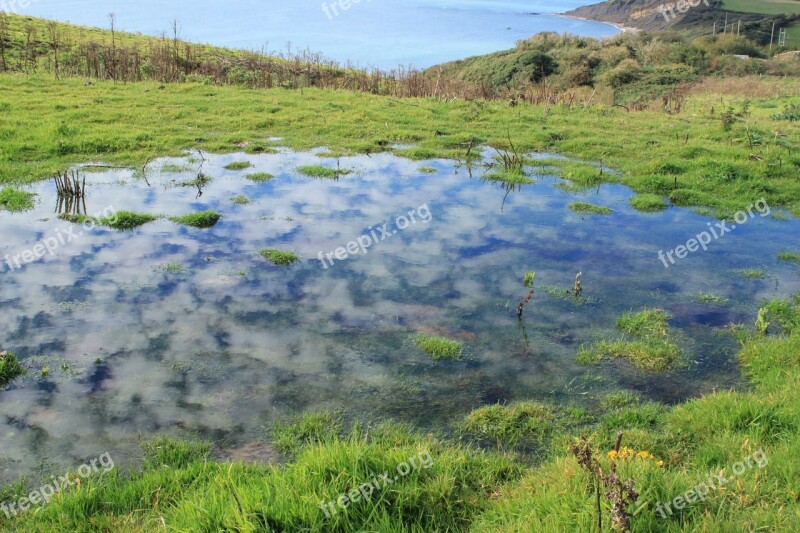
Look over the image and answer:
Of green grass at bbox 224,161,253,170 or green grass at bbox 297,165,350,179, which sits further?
green grass at bbox 224,161,253,170

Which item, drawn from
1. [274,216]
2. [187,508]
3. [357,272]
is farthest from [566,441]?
[274,216]

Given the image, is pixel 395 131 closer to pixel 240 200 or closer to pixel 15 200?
pixel 240 200

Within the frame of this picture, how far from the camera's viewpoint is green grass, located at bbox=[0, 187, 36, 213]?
39.1 ft

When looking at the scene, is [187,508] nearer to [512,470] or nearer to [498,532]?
[498,532]

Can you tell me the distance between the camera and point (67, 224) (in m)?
11.2

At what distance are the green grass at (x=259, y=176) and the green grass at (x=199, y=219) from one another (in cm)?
316

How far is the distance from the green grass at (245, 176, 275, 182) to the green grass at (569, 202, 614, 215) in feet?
23.9

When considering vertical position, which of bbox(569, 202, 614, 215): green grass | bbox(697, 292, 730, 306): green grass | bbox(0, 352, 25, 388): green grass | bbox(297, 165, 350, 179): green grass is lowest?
bbox(0, 352, 25, 388): green grass

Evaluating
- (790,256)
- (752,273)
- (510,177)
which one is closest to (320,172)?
(510,177)

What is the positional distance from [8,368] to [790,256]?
11785mm

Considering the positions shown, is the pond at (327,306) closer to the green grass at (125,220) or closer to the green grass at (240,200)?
the green grass at (240,200)

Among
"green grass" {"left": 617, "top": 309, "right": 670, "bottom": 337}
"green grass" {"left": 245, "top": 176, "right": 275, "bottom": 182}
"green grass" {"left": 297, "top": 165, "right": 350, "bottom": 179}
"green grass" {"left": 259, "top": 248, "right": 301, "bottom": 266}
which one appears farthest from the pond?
"green grass" {"left": 297, "top": 165, "right": 350, "bottom": 179}

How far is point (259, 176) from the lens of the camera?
14.8 metres

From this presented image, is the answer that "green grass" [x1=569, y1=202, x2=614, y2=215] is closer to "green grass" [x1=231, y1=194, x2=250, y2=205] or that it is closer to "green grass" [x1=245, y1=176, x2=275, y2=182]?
"green grass" [x1=231, y1=194, x2=250, y2=205]
